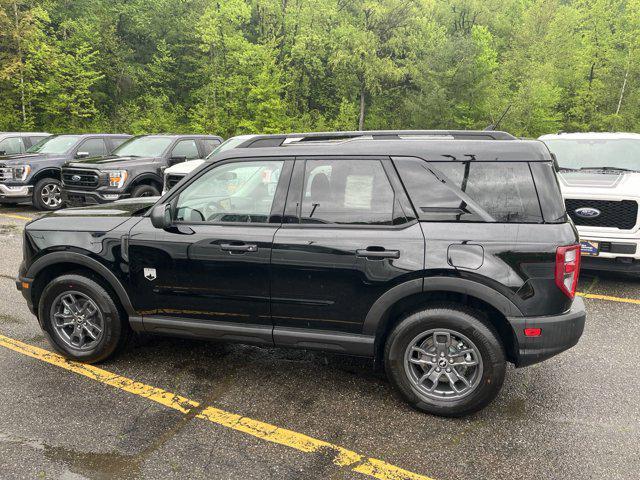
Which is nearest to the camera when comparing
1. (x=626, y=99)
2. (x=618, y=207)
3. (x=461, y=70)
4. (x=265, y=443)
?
(x=265, y=443)

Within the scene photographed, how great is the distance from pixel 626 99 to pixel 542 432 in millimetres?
→ 37082

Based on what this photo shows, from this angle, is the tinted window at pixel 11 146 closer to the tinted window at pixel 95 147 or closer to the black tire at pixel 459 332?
the tinted window at pixel 95 147

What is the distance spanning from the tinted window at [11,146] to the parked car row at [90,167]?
0.17ft

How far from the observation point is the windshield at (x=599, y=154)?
7.17 metres

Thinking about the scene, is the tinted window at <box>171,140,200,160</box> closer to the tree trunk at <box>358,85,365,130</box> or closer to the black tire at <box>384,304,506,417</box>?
the black tire at <box>384,304,506,417</box>

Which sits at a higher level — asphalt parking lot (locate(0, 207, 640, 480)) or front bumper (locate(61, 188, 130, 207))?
front bumper (locate(61, 188, 130, 207))

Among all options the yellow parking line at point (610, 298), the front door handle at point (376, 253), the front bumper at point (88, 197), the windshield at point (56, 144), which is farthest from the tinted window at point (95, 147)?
the yellow parking line at point (610, 298)

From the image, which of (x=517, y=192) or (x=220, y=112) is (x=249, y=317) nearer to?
(x=517, y=192)

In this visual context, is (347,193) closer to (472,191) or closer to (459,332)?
(472,191)

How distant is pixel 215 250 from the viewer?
353 centimetres

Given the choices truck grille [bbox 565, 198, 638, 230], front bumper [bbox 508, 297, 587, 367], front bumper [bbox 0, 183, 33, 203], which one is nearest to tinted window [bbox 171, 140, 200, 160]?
front bumper [bbox 0, 183, 33, 203]

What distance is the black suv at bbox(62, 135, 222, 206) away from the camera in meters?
10.1

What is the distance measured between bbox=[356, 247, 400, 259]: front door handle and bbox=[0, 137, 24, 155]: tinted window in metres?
13.4

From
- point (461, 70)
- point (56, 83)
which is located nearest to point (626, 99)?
point (461, 70)
